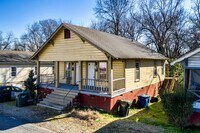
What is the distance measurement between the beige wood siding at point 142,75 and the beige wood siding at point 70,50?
3199 mm

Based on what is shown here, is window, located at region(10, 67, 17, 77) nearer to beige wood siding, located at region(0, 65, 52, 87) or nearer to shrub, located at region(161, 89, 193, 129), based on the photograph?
beige wood siding, located at region(0, 65, 52, 87)

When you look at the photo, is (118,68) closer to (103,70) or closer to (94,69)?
(103,70)

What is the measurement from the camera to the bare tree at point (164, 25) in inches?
1401

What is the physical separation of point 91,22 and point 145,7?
15882 millimetres

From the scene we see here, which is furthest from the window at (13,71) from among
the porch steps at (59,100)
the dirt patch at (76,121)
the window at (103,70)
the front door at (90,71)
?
the window at (103,70)

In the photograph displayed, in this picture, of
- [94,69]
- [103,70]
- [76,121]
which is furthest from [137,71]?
[76,121]

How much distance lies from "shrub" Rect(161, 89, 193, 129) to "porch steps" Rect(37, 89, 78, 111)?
7.29 metres

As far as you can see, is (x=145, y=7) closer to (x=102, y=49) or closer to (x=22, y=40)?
(x=102, y=49)

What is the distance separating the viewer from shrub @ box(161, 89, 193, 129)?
33.1 feet

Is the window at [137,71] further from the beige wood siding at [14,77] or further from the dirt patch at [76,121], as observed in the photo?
the beige wood siding at [14,77]

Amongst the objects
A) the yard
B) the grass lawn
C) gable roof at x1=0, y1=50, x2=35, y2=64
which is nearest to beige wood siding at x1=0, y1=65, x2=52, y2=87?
gable roof at x1=0, y1=50, x2=35, y2=64

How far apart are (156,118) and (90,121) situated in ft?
15.4

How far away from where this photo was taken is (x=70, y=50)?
55.0 ft

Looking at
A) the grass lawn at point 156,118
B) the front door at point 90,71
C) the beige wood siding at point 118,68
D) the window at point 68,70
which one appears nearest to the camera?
the grass lawn at point 156,118
